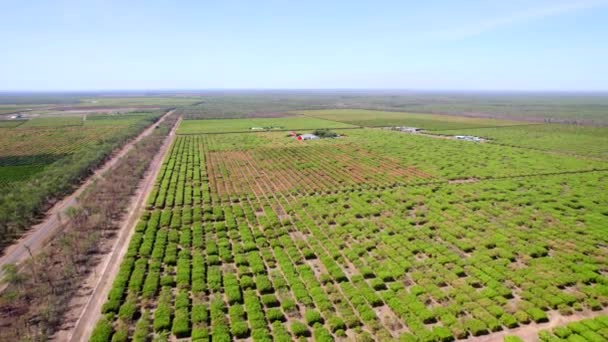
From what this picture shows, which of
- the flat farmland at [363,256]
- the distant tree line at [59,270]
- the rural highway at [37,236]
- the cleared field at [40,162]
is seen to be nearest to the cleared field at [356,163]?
the flat farmland at [363,256]

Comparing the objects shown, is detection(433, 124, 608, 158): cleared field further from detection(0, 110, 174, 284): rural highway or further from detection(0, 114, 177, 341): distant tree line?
detection(0, 110, 174, 284): rural highway

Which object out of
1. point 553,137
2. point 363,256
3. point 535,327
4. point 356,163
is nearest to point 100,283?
point 363,256

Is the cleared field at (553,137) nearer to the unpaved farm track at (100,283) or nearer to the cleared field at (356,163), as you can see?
the cleared field at (356,163)

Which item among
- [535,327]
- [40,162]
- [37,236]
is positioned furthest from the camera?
[40,162]

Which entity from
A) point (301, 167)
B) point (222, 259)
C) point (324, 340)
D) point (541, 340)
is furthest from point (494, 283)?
point (301, 167)

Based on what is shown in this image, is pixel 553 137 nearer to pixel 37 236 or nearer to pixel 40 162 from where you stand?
pixel 37 236

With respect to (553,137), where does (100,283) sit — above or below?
below
